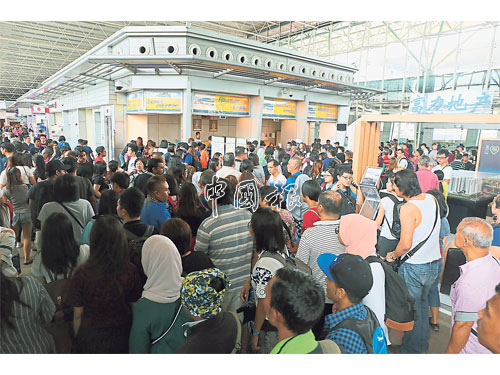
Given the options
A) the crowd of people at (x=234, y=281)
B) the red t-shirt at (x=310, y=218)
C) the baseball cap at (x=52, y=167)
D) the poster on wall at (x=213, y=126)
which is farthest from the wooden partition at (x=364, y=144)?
the poster on wall at (x=213, y=126)

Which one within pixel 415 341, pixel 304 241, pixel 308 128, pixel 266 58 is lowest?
pixel 415 341

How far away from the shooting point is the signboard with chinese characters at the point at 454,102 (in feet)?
11.1

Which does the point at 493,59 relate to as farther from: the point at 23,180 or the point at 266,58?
the point at 23,180

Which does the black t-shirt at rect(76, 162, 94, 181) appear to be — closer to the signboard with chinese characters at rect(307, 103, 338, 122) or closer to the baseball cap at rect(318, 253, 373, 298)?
Answer: the baseball cap at rect(318, 253, 373, 298)

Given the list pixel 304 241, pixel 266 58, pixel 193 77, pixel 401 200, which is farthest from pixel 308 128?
pixel 304 241

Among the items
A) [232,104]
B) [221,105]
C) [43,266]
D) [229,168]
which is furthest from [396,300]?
[232,104]

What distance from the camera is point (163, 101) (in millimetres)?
8930

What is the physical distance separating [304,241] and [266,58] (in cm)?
826

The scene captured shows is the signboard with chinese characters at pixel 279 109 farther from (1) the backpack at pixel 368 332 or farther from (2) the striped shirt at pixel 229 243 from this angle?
(1) the backpack at pixel 368 332

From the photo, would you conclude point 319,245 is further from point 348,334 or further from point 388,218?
point 388,218

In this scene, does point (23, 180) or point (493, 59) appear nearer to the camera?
point (23, 180)

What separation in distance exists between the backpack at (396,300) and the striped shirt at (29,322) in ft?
6.30
